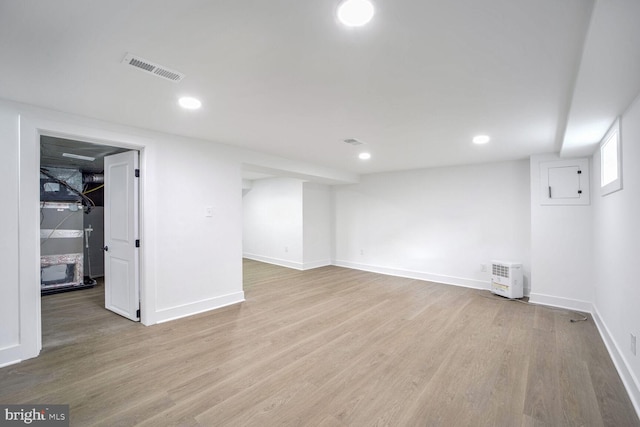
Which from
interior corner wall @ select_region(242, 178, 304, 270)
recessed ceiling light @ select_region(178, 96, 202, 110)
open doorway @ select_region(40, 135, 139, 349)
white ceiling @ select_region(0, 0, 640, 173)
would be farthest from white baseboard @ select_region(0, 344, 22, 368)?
interior corner wall @ select_region(242, 178, 304, 270)

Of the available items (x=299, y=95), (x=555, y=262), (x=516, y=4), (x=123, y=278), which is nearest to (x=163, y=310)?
(x=123, y=278)

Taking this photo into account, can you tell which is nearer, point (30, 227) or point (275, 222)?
point (30, 227)

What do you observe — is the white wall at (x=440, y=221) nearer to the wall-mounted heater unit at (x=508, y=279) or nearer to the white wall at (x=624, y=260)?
the wall-mounted heater unit at (x=508, y=279)

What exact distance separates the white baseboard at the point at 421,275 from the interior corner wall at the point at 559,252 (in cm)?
94

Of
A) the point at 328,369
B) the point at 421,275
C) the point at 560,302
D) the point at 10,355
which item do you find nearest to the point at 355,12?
the point at 328,369

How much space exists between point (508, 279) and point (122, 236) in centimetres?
570

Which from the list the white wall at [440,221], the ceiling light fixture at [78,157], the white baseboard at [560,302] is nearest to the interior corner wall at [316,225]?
the white wall at [440,221]

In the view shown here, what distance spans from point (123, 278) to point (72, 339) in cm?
82

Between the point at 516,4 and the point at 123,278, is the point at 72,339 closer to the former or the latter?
the point at 123,278

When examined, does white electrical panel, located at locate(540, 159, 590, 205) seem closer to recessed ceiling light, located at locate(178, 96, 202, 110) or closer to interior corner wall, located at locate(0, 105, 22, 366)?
recessed ceiling light, located at locate(178, 96, 202, 110)

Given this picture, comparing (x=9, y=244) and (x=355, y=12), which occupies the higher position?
(x=355, y=12)

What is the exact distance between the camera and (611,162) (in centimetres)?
283

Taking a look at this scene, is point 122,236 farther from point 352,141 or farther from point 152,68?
point 352,141

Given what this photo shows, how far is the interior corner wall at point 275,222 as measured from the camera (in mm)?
6828
